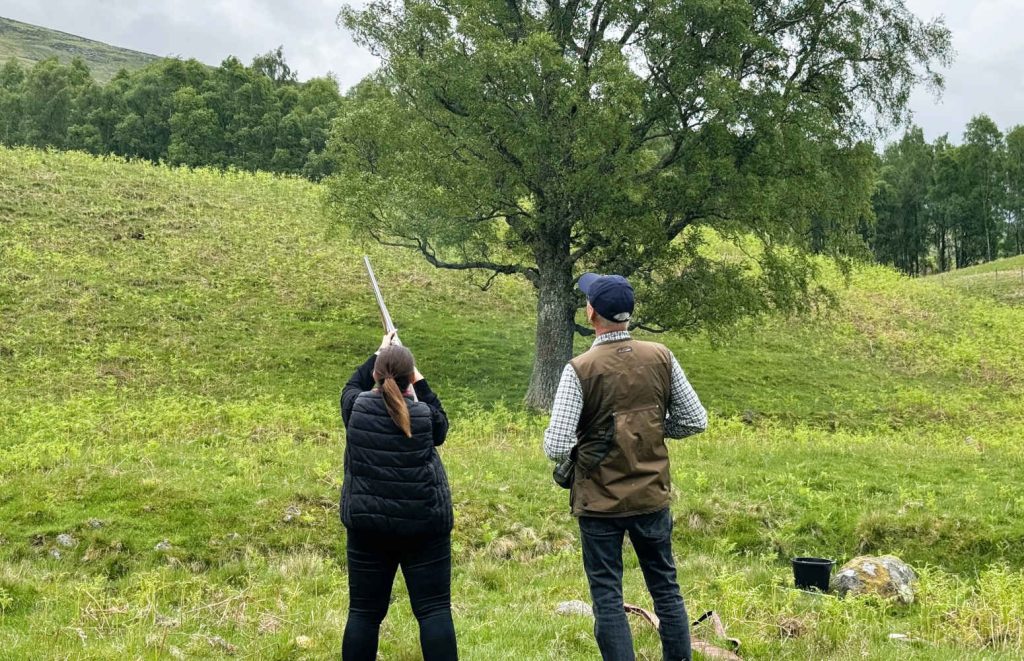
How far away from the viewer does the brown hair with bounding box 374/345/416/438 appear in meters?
4.52

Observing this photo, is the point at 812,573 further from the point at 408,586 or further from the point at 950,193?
the point at 950,193

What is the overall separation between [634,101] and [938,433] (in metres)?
11.0

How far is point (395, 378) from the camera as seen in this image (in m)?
4.61

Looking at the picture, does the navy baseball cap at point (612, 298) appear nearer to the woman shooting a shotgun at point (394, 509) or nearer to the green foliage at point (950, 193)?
the woman shooting a shotgun at point (394, 509)

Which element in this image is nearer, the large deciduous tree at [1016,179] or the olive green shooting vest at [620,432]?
the olive green shooting vest at [620,432]

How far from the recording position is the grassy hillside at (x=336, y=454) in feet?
20.2

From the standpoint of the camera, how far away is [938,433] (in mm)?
19562

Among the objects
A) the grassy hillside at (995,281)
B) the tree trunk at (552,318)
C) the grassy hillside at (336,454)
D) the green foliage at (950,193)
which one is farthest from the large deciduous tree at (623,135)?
the green foliage at (950,193)

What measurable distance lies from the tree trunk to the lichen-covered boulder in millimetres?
13019

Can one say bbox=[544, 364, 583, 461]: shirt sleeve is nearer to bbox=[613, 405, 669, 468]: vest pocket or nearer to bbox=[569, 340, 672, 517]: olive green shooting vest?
bbox=[569, 340, 672, 517]: olive green shooting vest

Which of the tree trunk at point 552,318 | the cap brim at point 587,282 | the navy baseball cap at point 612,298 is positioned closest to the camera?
the navy baseball cap at point 612,298

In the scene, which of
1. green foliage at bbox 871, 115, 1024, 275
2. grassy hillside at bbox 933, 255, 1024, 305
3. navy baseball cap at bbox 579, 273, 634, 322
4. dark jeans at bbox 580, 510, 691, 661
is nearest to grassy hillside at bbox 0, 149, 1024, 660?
dark jeans at bbox 580, 510, 691, 661

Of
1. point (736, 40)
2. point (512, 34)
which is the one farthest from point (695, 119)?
point (512, 34)

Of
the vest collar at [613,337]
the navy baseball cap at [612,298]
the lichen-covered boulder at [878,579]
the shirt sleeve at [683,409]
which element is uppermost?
the navy baseball cap at [612,298]
